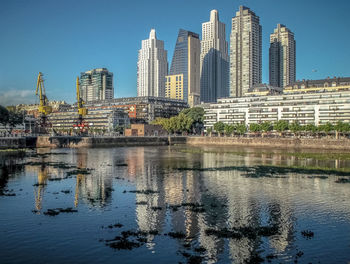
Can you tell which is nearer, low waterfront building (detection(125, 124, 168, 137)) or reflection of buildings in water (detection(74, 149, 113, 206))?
reflection of buildings in water (detection(74, 149, 113, 206))

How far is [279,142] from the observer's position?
138625 mm

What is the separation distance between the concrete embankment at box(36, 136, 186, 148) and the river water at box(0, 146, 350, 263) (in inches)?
3320

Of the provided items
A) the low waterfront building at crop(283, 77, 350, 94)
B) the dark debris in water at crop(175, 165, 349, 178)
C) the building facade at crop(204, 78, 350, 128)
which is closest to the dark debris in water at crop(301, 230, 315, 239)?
the dark debris in water at crop(175, 165, 349, 178)

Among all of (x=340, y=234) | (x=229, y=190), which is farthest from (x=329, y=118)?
(x=340, y=234)

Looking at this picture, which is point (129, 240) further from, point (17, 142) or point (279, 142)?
point (279, 142)

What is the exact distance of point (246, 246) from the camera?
25062 millimetres

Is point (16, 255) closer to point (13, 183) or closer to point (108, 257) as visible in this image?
point (108, 257)

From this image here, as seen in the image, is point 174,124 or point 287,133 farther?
point 174,124

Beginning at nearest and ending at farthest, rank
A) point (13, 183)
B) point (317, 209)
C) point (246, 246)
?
point (246, 246), point (317, 209), point (13, 183)

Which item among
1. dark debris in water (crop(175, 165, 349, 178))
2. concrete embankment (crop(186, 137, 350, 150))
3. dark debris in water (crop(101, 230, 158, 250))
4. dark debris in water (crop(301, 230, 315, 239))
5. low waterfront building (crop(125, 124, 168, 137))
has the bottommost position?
dark debris in water (crop(301, 230, 315, 239))

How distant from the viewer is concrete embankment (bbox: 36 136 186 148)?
13700 cm

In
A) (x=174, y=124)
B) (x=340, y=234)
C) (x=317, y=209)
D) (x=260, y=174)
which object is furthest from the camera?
(x=174, y=124)

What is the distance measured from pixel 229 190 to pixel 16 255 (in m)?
28.3

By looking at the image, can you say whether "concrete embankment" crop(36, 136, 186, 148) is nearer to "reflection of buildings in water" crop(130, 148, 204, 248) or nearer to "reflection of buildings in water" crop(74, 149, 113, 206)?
"reflection of buildings in water" crop(130, 148, 204, 248)
